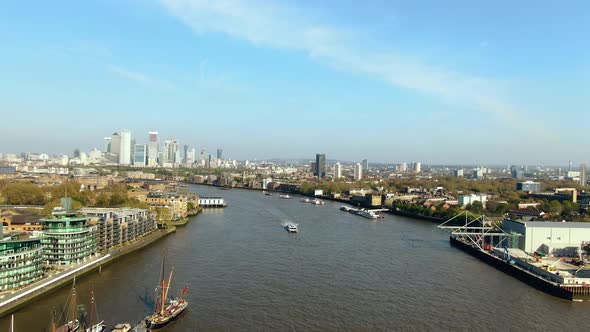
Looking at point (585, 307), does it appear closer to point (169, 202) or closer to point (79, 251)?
point (79, 251)

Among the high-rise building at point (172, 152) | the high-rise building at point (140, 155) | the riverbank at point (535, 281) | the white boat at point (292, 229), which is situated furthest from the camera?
the high-rise building at point (172, 152)

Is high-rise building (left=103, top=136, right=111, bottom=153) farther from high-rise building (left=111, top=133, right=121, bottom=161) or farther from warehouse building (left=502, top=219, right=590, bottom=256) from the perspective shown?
warehouse building (left=502, top=219, right=590, bottom=256)

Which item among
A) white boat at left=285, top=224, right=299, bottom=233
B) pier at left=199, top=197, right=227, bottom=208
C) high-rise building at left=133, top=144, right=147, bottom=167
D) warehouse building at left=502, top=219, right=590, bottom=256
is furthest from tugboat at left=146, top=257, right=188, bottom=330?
high-rise building at left=133, top=144, right=147, bottom=167

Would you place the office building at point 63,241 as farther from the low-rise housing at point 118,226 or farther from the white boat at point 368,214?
the white boat at point 368,214

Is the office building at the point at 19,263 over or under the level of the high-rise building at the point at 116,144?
under

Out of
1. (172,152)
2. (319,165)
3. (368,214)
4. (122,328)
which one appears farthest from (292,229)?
(172,152)

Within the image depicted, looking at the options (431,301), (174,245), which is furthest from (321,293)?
(174,245)

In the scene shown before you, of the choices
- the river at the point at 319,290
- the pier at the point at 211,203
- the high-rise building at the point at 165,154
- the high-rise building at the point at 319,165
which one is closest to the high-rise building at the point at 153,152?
the high-rise building at the point at 165,154
